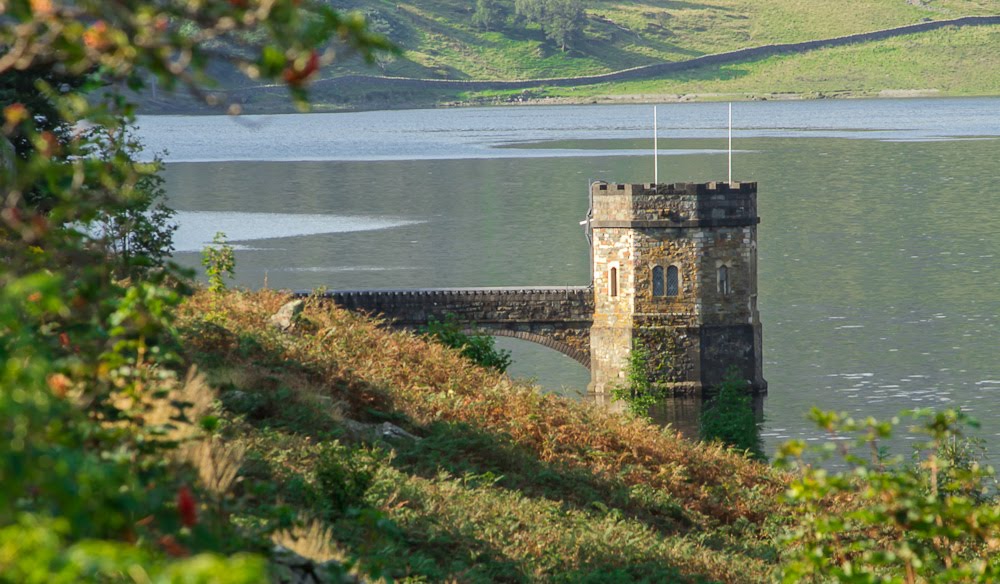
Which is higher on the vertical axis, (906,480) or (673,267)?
(906,480)

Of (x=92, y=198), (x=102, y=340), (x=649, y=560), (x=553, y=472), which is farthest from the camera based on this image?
(x=553, y=472)

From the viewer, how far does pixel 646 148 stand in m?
141

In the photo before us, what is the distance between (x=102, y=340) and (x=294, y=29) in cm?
285

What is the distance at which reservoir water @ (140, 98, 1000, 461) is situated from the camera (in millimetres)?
54188

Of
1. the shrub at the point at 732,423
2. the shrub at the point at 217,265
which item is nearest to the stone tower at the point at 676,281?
the shrub at the point at 732,423

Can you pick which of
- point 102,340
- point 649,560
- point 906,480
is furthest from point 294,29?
point 649,560

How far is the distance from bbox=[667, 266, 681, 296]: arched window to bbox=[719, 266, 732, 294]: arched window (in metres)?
1.43

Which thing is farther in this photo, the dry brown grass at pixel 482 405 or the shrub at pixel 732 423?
the shrub at pixel 732 423

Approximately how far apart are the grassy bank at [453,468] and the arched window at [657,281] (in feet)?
60.1

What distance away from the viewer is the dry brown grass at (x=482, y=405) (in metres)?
19.5

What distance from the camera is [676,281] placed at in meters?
43.9

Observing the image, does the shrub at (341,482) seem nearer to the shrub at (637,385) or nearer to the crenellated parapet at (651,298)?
the crenellated parapet at (651,298)

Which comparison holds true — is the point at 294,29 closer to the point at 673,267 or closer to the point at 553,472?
the point at 553,472

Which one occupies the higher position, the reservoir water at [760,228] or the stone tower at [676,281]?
the stone tower at [676,281]
